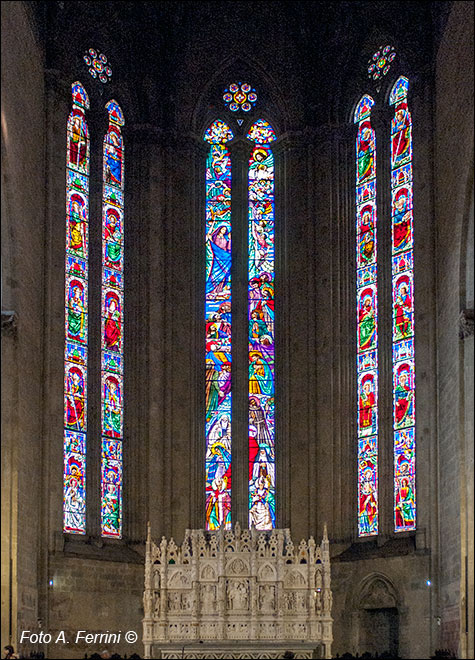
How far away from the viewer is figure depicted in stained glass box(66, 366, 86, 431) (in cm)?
3266

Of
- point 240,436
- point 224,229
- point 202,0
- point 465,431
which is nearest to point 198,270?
point 224,229

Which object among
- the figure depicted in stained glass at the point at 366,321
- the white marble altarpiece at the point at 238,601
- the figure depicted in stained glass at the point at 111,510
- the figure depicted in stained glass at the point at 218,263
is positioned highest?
the figure depicted in stained glass at the point at 218,263

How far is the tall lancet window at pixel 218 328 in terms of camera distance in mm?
34531

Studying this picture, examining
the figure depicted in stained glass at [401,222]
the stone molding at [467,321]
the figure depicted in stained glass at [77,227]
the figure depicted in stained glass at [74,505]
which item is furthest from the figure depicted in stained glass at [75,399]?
the stone molding at [467,321]

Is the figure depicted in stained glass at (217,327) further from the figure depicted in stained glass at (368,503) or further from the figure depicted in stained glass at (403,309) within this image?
the figure depicted in stained glass at (368,503)

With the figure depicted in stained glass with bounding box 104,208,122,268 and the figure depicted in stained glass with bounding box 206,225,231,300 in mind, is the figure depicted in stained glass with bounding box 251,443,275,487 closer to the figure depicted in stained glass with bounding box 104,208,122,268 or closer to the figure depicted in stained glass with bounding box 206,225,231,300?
the figure depicted in stained glass with bounding box 206,225,231,300

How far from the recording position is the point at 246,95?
3694cm

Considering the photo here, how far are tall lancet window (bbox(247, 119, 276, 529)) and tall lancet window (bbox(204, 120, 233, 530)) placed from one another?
1.77 feet

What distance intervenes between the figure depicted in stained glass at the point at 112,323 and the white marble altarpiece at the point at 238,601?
702 cm

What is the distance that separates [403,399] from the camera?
32.8 meters

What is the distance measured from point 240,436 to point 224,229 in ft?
16.8

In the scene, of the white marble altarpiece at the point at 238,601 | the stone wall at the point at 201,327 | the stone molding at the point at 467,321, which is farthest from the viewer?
the stone wall at the point at 201,327

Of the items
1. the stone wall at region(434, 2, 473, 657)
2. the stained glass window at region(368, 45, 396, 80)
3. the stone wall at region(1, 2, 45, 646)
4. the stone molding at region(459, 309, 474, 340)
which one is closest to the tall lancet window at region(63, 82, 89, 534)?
the stone wall at region(1, 2, 45, 646)

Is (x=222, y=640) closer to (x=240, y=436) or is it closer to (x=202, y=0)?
(x=240, y=436)
